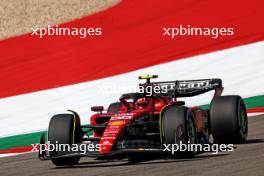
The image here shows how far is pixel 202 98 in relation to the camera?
18234 millimetres

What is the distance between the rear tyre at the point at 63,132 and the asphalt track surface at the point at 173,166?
0.19 meters

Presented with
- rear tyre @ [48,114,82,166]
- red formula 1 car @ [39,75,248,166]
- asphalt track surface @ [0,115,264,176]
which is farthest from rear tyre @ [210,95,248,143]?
rear tyre @ [48,114,82,166]

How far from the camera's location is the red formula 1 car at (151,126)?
1120 cm

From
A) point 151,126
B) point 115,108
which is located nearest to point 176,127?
point 151,126

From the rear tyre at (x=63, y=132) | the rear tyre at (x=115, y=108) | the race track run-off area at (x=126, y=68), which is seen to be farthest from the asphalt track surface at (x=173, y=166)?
the rear tyre at (x=115, y=108)

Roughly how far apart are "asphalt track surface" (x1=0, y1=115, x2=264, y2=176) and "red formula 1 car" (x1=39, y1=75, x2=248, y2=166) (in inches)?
7.5

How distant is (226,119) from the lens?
1227 cm

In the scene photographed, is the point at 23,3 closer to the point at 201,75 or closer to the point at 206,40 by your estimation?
the point at 206,40

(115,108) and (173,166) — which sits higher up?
(115,108)

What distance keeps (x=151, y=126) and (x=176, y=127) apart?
1.22 meters

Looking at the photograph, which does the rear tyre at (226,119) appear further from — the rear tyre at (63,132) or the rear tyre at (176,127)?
the rear tyre at (63,132)

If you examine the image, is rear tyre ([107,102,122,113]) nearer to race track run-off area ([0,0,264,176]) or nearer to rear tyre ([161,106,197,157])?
race track run-off area ([0,0,264,176])

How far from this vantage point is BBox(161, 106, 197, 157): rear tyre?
1111 centimetres

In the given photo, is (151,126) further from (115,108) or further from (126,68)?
(126,68)
